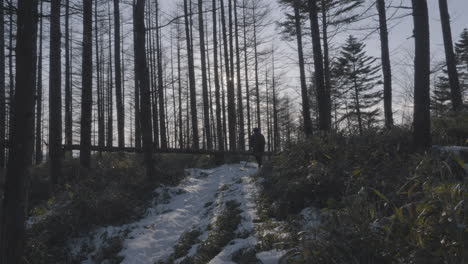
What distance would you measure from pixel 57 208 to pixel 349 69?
26.1 meters

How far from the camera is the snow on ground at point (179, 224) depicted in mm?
5520

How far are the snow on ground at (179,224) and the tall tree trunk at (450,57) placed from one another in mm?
9637

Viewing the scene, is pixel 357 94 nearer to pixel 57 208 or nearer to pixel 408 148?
pixel 408 148

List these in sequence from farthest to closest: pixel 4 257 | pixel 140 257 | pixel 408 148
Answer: pixel 408 148 < pixel 140 257 < pixel 4 257

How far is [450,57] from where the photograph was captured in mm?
12547

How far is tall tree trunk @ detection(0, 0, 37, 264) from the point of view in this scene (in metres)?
4.83

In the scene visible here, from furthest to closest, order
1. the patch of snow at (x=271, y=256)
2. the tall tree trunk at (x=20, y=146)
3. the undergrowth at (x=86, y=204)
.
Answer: the undergrowth at (x=86, y=204)
the tall tree trunk at (x=20, y=146)
the patch of snow at (x=271, y=256)

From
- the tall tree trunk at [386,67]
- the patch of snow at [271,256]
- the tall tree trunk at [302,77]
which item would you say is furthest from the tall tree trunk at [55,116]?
the tall tree trunk at [386,67]

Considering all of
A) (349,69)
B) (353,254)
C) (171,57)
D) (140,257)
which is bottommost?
(140,257)

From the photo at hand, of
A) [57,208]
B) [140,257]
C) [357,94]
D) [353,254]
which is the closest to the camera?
[353,254]

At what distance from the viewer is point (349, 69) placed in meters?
27.2

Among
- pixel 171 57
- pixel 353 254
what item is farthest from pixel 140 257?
pixel 171 57

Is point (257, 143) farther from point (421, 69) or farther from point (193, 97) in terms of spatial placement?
point (421, 69)

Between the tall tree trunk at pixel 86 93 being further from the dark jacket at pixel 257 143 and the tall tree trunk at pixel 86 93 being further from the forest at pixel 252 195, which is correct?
the dark jacket at pixel 257 143
